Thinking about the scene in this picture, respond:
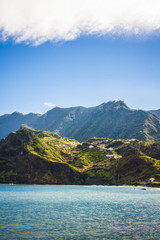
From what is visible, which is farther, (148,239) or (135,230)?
(135,230)

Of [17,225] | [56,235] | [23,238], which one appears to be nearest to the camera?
[23,238]

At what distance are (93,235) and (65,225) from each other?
12130 mm

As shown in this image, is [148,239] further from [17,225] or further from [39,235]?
[17,225]

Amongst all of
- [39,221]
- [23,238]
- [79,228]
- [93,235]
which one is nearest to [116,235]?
[93,235]

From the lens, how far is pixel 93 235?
148ft

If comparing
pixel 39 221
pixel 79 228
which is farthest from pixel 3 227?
pixel 79 228

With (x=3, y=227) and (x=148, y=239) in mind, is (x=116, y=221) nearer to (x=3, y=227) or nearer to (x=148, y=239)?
(x=148, y=239)

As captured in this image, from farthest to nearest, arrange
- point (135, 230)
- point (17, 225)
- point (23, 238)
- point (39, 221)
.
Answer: point (39, 221) < point (17, 225) < point (135, 230) < point (23, 238)

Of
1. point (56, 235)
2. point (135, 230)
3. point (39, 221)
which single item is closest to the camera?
point (56, 235)

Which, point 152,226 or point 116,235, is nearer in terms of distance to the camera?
point 116,235

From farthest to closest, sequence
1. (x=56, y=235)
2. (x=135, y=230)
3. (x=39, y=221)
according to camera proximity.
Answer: (x=39, y=221) < (x=135, y=230) < (x=56, y=235)

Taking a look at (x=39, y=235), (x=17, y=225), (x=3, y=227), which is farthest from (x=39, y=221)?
(x=39, y=235)

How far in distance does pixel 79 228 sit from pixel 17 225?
629 inches

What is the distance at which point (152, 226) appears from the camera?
54531 mm
